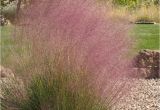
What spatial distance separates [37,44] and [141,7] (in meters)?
16.9

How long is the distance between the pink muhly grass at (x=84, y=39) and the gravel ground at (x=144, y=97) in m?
1.07

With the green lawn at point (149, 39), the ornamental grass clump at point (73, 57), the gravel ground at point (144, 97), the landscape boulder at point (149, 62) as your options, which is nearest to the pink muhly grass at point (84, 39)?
the ornamental grass clump at point (73, 57)

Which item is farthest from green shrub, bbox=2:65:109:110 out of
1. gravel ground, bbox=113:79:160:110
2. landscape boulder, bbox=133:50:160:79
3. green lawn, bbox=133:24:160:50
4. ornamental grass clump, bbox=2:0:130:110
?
green lawn, bbox=133:24:160:50

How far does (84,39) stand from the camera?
4238mm

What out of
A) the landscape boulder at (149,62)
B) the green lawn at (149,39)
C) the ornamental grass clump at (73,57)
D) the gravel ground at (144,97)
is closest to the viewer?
the ornamental grass clump at (73,57)

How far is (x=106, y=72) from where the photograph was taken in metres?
4.32

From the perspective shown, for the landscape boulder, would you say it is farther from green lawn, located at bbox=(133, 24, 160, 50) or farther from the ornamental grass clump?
the ornamental grass clump

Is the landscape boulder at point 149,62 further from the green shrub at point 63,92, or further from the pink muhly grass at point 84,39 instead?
the green shrub at point 63,92

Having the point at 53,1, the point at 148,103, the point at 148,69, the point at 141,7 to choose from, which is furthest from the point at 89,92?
the point at 141,7

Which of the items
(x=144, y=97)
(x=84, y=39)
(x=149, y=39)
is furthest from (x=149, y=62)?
(x=84, y=39)

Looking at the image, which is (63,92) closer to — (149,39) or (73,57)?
(73,57)

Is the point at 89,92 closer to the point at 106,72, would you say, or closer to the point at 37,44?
the point at 106,72

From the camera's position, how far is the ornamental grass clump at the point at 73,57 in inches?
167

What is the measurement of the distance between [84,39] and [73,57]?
0.18m
